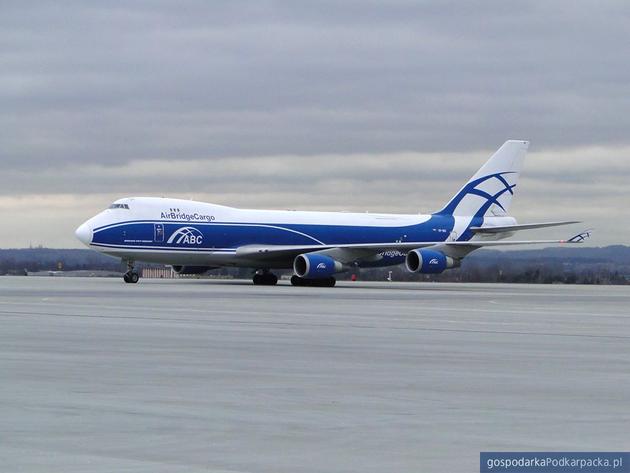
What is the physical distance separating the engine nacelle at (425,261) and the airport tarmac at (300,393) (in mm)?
35115

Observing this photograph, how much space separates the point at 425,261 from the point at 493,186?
40.9ft

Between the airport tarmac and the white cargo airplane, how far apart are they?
34.5 metres

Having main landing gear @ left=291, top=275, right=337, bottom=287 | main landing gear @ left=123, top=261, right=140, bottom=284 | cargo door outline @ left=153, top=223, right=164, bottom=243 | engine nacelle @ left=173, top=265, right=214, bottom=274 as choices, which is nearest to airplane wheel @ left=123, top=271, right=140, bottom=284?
main landing gear @ left=123, top=261, right=140, bottom=284

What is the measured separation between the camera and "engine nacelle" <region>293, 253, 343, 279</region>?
200 ft

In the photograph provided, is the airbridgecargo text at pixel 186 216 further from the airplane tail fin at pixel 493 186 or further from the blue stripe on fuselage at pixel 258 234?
the airplane tail fin at pixel 493 186

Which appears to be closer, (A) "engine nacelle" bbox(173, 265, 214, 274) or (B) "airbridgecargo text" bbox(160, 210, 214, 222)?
(B) "airbridgecargo text" bbox(160, 210, 214, 222)

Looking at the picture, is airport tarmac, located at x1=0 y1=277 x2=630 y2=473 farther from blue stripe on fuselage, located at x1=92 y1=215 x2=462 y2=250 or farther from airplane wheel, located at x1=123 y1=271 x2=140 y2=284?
airplane wheel, located at x1=123 y1=271 x2=140 y2=284

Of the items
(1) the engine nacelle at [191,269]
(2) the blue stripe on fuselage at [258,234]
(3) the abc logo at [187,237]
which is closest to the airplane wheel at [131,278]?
(2) the blue stripe on fuselage at [258,234]

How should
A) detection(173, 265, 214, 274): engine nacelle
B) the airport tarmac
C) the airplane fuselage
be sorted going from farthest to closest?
1. detection(173, 265, 214, 274): engine nacelle
2. the airplane fuselage
3. the airport tarmac

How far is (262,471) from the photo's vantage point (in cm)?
919

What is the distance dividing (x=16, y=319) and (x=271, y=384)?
13996 millimetres

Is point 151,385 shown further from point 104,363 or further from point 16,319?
point 16,319

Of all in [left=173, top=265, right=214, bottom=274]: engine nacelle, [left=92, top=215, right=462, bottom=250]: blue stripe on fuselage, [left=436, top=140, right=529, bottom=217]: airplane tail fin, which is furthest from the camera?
[left=436, top=140, right=529, bottom=217]: airplane tail fin

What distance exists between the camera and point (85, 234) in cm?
6250
